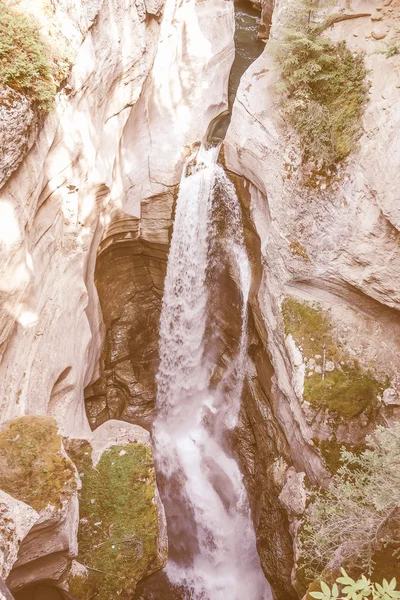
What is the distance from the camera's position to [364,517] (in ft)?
20.3

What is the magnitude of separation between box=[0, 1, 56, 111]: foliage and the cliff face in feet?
16.7

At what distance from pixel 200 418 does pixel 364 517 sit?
24.0ft

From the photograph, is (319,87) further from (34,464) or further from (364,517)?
(34,464)

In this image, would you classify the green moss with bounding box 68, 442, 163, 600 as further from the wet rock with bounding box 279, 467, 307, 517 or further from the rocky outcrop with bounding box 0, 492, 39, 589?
the wet rock with bounding box 279, 467, 307, 517

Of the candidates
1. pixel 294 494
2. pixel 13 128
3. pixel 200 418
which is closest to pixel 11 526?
pixel 13 128

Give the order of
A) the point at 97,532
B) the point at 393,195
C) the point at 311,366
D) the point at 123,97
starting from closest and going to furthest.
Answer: the point at 97,532 < the point at 393,195 < the point at 311,366 < the point at 123,97

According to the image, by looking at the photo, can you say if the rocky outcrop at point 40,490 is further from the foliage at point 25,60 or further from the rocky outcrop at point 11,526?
the foliage at point 25,60

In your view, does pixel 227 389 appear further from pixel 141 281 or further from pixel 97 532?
pixel 97 532

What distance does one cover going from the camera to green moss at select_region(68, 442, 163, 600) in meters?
6.60

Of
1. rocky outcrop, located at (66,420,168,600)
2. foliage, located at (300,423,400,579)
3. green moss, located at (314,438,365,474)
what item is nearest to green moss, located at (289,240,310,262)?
green moss, located at (314,438,365,474)

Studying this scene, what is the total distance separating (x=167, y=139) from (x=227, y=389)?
789cm

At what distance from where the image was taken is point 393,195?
24.7 ft

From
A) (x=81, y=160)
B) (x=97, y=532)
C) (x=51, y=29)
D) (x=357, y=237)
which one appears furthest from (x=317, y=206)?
(x=97, y=532)

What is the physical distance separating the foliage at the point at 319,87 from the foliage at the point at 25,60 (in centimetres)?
505
